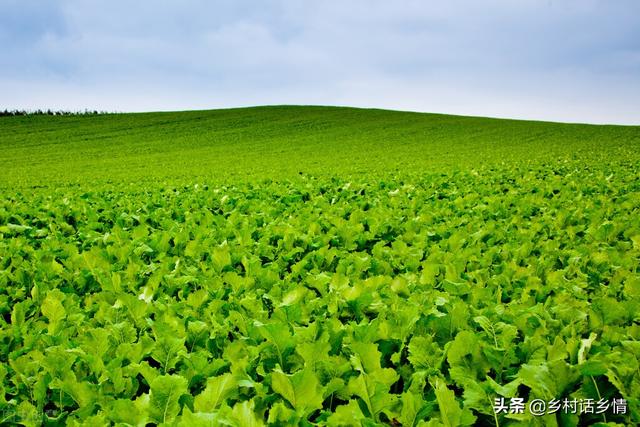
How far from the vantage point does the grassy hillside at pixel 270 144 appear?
78.4ft

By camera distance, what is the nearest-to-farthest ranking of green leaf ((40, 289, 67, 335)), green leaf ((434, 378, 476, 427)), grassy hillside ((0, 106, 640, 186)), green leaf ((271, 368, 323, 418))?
green leaf ((434, 378, 476, 427))
green leaf ((271, 368, 323, 418))
green leaf ((40, 289, 67, 335))
grassy hillside ((0, 106, 640, 186))

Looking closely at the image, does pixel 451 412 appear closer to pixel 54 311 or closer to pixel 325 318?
pixel 325 318

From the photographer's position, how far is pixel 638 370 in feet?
5.90

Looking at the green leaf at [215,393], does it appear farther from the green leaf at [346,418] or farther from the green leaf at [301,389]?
the green leaf at [346,418]

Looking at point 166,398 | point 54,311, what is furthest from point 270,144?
point 166,398

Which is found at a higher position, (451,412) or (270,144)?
(270,144)

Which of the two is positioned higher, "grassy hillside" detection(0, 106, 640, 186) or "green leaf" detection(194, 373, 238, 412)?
"grassy hillside" detection(0, 106, 640, 186)

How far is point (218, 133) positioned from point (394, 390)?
146 feet

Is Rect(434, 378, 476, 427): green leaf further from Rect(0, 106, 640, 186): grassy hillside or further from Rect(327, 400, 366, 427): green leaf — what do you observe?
Rect(0, 106, 640, 186): grassy hillside

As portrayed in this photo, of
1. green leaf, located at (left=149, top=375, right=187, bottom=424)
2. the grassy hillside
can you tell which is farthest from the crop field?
the grassy hillside

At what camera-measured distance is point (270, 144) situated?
3872cm

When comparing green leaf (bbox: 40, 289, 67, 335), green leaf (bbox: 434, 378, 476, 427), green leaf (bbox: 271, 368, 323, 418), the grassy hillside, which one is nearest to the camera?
green leaf (bbox: 434, 378, 476, 427)

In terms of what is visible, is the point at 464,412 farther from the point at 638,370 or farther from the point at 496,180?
→ the point at 496,180

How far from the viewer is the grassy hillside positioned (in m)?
23.9
